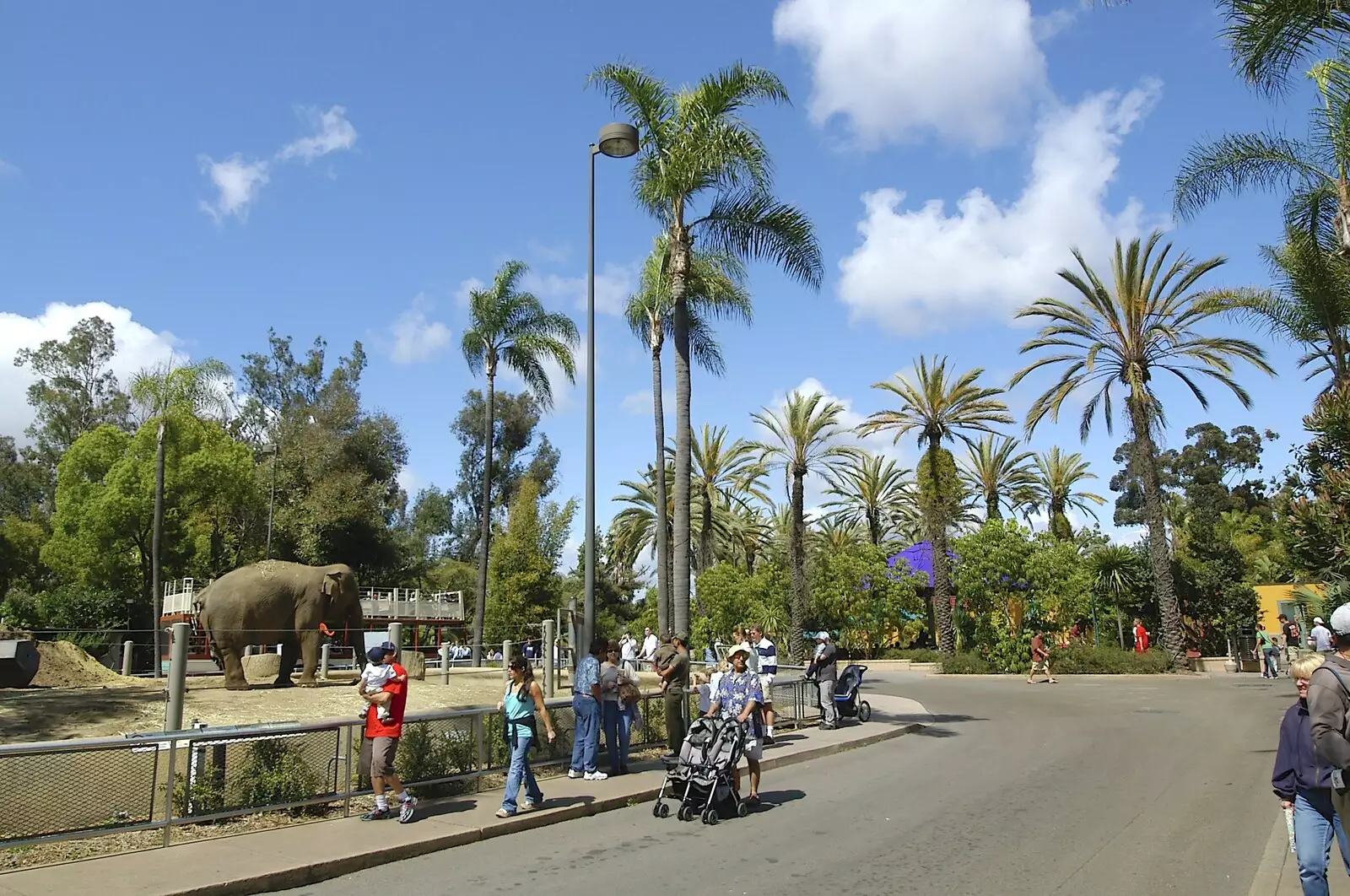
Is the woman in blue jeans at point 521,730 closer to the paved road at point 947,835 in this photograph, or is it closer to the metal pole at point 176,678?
the paved road at point 947,835

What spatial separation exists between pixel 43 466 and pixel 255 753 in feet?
181

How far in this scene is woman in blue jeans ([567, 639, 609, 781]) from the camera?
11359 millimetres

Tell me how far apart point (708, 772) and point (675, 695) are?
3683 mm

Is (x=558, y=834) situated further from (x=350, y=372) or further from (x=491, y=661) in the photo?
(x=350, y=372)

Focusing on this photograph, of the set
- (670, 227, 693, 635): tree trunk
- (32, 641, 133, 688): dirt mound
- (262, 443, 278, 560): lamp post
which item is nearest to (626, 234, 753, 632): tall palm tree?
(670, 227, 693, 635): tree trunk

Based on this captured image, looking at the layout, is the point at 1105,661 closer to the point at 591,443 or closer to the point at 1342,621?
the point at 591,443

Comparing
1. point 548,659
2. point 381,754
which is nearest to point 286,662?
point 548,659

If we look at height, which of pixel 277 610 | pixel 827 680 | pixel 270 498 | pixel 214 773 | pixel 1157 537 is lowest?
pixel 214 773

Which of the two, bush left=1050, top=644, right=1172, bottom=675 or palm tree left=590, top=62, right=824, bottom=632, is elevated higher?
palm tree left=590, top=62, right=824, bottom=632

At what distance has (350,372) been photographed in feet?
191

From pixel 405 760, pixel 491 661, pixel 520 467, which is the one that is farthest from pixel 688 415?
pixel 520 467

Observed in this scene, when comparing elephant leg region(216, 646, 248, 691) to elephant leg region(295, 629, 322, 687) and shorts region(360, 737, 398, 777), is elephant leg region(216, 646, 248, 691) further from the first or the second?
shorts region(360, 737, 398, 777)

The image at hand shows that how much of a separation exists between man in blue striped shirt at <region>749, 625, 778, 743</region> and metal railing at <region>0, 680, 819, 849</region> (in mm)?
4972

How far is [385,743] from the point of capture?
9.05m
